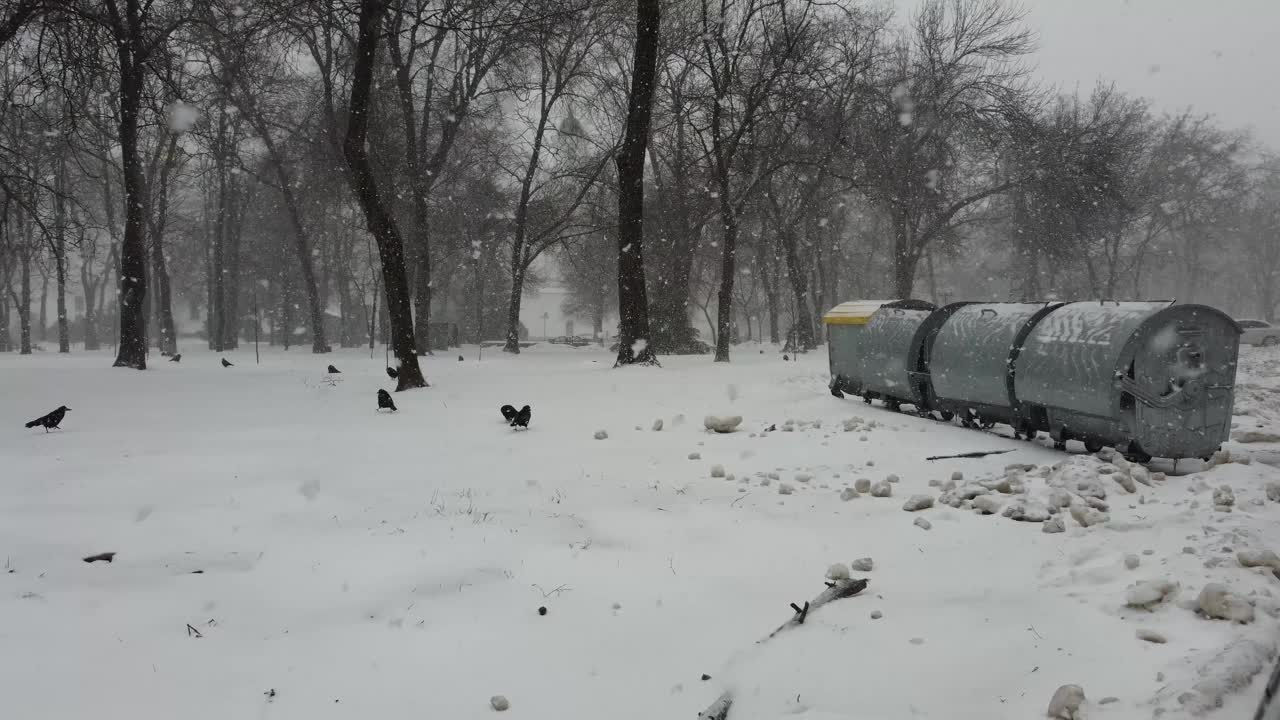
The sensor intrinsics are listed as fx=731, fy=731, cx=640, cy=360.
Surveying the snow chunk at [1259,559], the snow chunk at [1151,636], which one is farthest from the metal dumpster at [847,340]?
the snow chunk at [1151,636]

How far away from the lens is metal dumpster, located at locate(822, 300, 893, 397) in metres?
10.7

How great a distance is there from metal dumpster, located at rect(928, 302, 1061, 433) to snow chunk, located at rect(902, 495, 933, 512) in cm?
320

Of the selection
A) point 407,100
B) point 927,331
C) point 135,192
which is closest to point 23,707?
point 927,331

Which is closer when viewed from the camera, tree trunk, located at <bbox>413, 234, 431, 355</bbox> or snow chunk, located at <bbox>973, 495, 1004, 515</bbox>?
snow chunk, located at <bbox>973, 495, 1004, 515</bbox>

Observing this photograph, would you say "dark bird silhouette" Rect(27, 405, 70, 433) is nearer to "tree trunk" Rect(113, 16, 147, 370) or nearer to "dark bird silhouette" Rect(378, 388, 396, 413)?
"dark bird silhouette" Rect(378, 388, 396, 413)

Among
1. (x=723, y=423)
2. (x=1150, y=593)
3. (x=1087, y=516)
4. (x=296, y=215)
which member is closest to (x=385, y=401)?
(x=723, y=423)

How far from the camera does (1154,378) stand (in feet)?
21.1

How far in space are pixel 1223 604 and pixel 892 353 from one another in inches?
269

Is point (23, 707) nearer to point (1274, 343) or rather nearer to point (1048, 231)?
point (1048, 231)

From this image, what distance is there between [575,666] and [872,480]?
355cm

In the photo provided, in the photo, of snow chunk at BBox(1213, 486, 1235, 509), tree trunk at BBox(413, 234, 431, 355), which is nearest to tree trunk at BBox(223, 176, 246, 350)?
tree trunk at BBox(413, 234, 431, 355)

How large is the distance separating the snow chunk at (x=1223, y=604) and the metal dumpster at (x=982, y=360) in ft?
15.6

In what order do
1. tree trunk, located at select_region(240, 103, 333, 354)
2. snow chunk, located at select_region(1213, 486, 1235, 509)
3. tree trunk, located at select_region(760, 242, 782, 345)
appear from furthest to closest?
tree trunk, located at select_region(760, 242, 782, 345) < tree trunk, located at select_region(240, 103, 333, 354) < snow chunk, located at select_region(1213, 486, 1235, 509)

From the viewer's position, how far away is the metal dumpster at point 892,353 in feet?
30.9
